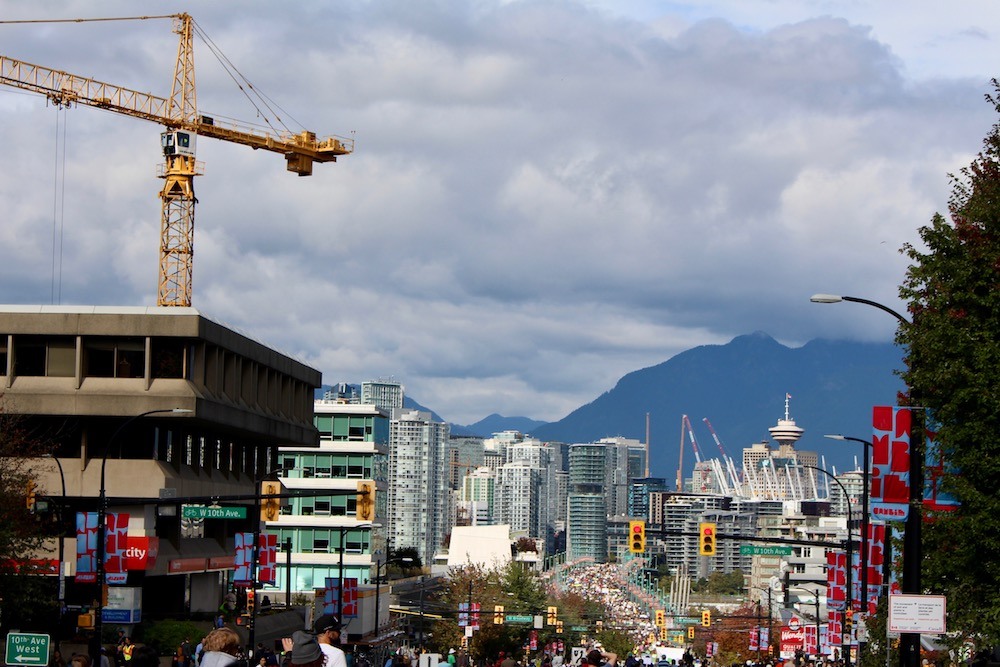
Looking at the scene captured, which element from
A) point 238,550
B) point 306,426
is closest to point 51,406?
point 238,550

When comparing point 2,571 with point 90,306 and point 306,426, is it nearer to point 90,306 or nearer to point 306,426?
point 90,306

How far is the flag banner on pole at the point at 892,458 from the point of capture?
104 ft

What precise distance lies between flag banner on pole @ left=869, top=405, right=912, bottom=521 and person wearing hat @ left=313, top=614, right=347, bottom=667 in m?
16.5

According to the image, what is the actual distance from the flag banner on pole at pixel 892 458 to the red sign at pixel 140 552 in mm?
36719

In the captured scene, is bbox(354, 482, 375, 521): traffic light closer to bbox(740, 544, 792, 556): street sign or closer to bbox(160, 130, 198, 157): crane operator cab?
bbox(740, 544, 792, 556): street sign

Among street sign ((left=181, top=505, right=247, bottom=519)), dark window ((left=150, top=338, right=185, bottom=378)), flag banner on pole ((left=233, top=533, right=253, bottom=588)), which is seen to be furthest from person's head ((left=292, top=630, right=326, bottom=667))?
dark window ((left=150, top=338, right=185, bottom=378))

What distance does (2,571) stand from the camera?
160 ft

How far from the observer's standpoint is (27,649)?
2647cm

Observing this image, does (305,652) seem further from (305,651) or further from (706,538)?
(706,538)

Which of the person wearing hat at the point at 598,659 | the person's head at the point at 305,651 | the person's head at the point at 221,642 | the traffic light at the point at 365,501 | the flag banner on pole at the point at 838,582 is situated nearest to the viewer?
the person's head at the point at 221,642

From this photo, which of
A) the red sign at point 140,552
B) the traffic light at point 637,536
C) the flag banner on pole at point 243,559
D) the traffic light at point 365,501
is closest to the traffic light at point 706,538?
the traffic light at point 637,536

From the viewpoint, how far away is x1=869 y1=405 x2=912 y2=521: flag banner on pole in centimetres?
3166

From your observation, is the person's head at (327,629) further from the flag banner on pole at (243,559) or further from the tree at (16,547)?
the flag banner on pole at (243,559)

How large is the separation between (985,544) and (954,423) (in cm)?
292
